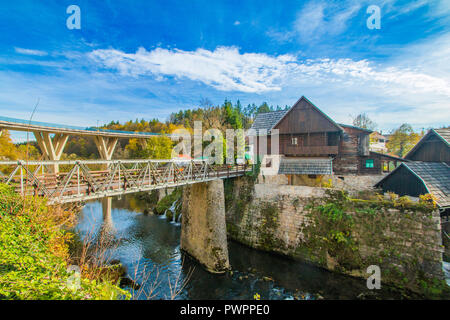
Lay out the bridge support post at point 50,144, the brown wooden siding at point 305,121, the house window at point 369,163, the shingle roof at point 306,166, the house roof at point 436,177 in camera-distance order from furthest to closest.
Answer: the bridge support post at point 50,144 < the house window at point 369,163 < the brown wooden siding at point 305,121 < the shingle roof at point 306,166 < the house roof at point 436,177

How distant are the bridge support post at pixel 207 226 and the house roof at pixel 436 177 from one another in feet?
45.1

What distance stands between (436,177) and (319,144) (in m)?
9.15

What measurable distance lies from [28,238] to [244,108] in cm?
8590

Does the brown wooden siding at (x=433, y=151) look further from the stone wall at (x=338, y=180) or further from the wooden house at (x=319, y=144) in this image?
the stone wall at (x=338, y=180)

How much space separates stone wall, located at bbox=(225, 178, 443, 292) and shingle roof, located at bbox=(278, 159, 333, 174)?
338 centimetres

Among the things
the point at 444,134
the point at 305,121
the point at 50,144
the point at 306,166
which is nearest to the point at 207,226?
the point at 306,166

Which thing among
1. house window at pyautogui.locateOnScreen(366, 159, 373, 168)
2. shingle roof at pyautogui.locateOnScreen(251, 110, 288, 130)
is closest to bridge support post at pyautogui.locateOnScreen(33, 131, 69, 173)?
shingle roof at pyautogui.locateOnScreen(251, 110, 288, 130)

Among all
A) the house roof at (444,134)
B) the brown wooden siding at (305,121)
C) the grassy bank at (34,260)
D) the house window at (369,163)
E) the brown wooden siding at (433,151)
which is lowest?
the grassy bank at (34,260)

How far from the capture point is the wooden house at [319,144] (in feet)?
70.2

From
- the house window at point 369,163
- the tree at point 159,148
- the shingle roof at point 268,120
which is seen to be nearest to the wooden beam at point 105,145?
the tree at point 159,148

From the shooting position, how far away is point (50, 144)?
2623 centimetres

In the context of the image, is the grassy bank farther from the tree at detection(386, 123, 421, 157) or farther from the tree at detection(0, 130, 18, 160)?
the tree at detection(386, 123, 421, 157)

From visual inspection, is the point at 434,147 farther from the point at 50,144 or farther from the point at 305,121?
the point at 50,144

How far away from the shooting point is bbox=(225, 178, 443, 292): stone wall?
12.6 meters
